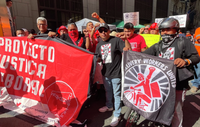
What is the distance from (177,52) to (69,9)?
10.4m

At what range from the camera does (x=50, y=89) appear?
253cm

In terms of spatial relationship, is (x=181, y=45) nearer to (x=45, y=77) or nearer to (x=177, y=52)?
(x=177, y=52)

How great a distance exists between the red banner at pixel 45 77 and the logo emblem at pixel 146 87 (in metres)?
0.78

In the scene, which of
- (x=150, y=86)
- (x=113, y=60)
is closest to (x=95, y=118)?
(x=113, y=60)

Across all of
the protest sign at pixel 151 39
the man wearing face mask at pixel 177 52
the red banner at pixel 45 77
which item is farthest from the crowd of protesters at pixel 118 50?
the protest sign at pixel 151 39

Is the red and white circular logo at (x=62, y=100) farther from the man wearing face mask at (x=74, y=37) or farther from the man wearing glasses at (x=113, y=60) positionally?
the man wearing face mask at (x=74, y=37)

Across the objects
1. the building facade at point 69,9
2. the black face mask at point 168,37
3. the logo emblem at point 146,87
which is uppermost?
the building facade at point 69,9

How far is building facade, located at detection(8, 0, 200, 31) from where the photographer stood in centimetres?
777

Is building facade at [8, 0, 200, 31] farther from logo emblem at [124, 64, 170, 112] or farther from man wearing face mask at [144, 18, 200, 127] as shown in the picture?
man wearing face mask at [144, 18, 200, 127]

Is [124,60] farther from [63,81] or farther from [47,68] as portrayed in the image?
[47,68]

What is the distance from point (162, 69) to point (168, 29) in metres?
0.64

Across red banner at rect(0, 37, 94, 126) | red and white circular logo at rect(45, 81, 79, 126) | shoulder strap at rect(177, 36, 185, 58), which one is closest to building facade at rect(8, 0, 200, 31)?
red banner at rect(0, 37, 94, 126)

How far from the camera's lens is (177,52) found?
1880mm

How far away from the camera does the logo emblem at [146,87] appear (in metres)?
1.88
